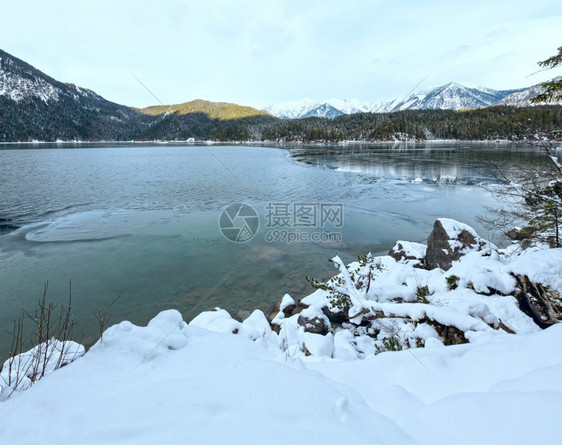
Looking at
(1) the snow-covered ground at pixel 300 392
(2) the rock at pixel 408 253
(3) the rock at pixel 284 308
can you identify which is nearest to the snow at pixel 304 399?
(1) the snow-covered ground at pixel 300 392

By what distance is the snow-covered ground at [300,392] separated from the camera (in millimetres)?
2666

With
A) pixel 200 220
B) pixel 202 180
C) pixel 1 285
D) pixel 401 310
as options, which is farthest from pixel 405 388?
pixel 202 180

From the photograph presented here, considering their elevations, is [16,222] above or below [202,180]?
below

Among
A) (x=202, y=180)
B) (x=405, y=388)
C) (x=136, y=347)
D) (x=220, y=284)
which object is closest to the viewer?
(x=405, y=388)

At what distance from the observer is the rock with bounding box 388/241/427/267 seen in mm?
11523

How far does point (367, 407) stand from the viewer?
3.32 meters

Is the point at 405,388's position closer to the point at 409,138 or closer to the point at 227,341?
the point at 227,341

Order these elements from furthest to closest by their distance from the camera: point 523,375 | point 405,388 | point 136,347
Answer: point 136,347
point 405,388
point 523,375

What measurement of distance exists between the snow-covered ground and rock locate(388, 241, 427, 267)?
17.5 feet

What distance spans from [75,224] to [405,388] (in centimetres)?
2068

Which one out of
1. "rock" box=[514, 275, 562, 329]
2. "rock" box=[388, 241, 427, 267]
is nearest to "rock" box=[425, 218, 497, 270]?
"rock" box=[388, 241, 427, 267]

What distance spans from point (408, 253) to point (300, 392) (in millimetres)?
10086

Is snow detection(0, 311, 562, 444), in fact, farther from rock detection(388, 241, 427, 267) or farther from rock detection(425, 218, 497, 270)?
rock detection(388, 241, 427, 267)

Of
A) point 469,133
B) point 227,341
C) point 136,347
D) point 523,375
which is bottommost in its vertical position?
point 227,341
